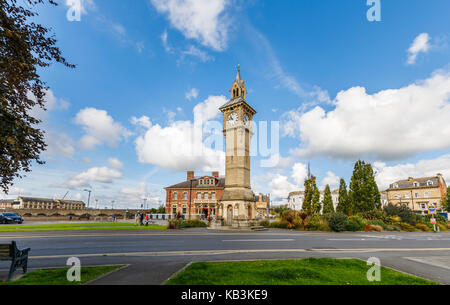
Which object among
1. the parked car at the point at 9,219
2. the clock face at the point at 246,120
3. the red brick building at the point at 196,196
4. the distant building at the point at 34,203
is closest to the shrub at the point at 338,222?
the clock face at the point at 246,120

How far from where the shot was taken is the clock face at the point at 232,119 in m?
29.8

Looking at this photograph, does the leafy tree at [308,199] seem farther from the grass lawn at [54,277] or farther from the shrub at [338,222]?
the grass lawn at [54,277]

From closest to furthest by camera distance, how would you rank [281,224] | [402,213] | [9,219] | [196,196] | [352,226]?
1. [352,226]
2. [281,224]
3. [402,213]
4. [9,219]
5. [196,196]

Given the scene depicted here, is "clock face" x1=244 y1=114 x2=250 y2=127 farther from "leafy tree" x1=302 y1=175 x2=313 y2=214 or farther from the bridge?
the bridge

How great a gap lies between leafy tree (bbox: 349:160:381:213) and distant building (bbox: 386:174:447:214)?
31648 mm

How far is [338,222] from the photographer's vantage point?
2262cm

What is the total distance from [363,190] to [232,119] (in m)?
21.4

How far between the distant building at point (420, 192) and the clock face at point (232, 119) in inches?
2045

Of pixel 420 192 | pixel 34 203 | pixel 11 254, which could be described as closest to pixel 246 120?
pixel 11 254

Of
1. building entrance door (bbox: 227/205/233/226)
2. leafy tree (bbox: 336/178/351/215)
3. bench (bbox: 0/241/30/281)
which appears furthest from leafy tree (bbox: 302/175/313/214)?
bench (bbox: 0/241/30/281)

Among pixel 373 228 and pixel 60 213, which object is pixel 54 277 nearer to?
pixel 373 228

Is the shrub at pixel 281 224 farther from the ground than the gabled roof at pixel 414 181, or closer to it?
closer to it
